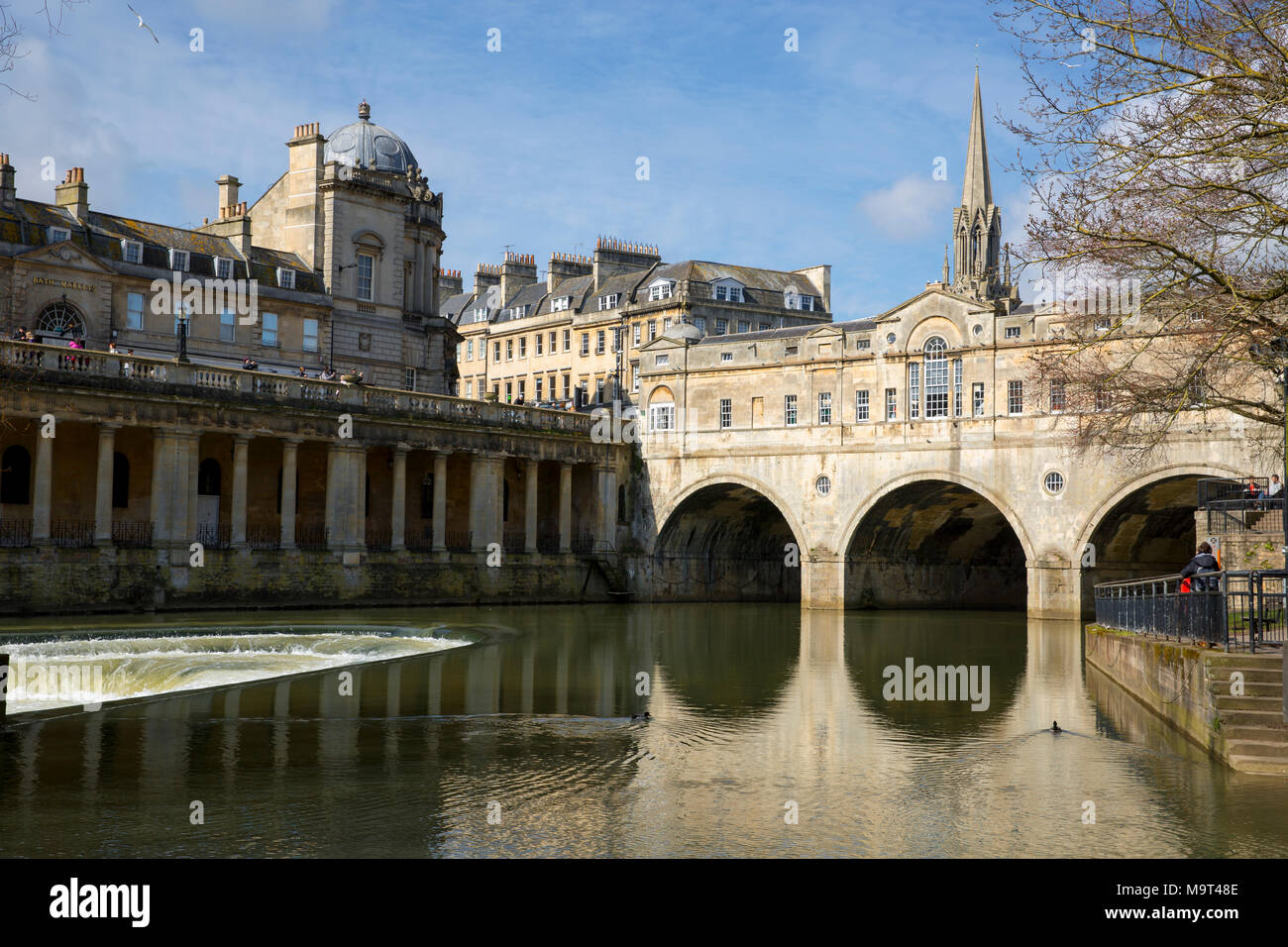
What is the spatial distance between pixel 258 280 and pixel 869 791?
42780 mm

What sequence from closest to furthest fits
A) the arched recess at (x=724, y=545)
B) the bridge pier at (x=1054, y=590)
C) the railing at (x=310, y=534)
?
the bridge pier at (x=1054, y=590)
the railing at (x=310, y=534)
the arched recess at (x=724, y=545)

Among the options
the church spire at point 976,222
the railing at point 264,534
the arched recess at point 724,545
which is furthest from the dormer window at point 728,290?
the railing at point 264,534

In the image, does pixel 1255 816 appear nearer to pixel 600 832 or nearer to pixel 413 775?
pixel 600 832

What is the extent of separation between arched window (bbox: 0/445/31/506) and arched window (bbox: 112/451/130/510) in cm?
262

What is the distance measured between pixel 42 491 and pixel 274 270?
57.2 feet

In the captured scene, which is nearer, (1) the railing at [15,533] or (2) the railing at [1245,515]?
(2) the railing at [1245,515]

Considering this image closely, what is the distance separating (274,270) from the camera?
50.9 m

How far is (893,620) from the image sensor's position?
42.0 m

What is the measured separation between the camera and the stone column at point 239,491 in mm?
39500

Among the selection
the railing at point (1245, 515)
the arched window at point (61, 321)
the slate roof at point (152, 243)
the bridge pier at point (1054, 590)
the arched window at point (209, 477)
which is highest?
the slate roof at point (152, 243)

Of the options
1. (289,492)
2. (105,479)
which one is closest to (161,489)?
(105,479)

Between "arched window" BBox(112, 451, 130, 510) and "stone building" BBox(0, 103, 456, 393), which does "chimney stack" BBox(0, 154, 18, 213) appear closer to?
"stone building" BBox(0, 103, 456, 393)

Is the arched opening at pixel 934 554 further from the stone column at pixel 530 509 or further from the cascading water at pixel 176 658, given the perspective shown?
the cascading water at pixel 176 658

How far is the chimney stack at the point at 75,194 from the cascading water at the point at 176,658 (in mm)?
25013
